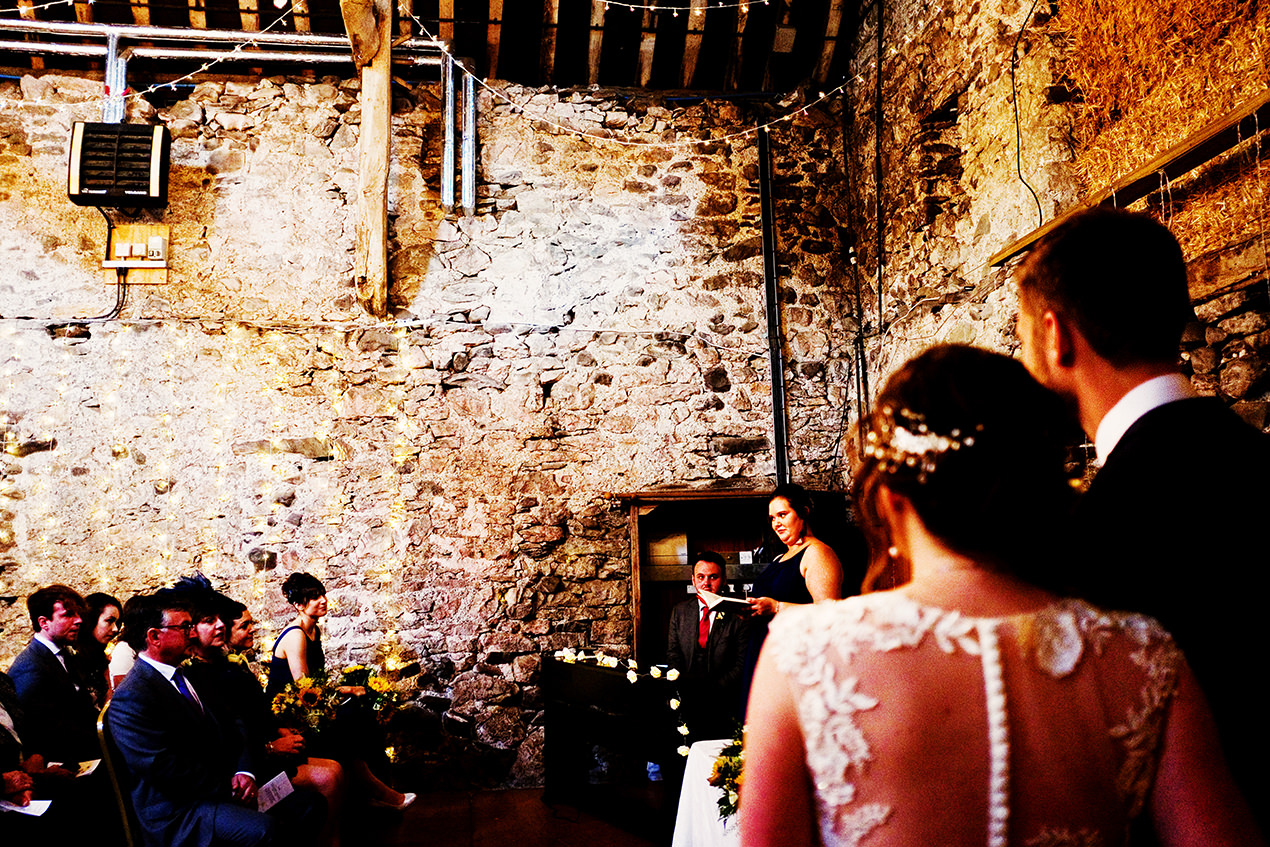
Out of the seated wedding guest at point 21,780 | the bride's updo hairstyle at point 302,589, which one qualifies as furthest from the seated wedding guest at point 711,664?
the seated wedding guest at point 21,780

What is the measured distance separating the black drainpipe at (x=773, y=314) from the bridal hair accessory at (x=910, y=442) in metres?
5.00

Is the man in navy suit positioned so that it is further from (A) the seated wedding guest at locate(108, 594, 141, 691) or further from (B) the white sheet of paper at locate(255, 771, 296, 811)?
(A) the seated wedding guest at locate(108, 594, 141, 691)

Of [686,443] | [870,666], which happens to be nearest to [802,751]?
[870,666]

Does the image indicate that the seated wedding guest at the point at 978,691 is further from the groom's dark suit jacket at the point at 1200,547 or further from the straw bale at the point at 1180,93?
the straw bale at the point at 1180,93

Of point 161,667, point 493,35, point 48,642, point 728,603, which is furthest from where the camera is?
point 493,35

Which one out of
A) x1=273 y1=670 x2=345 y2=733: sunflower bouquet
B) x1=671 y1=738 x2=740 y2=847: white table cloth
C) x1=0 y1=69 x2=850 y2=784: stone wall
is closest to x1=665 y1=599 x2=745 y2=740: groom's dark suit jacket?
x1=671 y1=738 x2=740 y2=847: white table cloth

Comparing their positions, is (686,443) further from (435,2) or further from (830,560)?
(435,2)

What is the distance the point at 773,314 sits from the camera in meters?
6.15

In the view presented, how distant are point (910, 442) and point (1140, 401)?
482 mm

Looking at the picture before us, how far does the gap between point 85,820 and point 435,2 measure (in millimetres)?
5205

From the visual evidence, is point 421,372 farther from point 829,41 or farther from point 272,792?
point 829,41

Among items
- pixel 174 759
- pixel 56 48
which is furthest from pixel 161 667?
pixel 56 48

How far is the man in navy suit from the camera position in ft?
3.54

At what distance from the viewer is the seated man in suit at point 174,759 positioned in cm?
317
